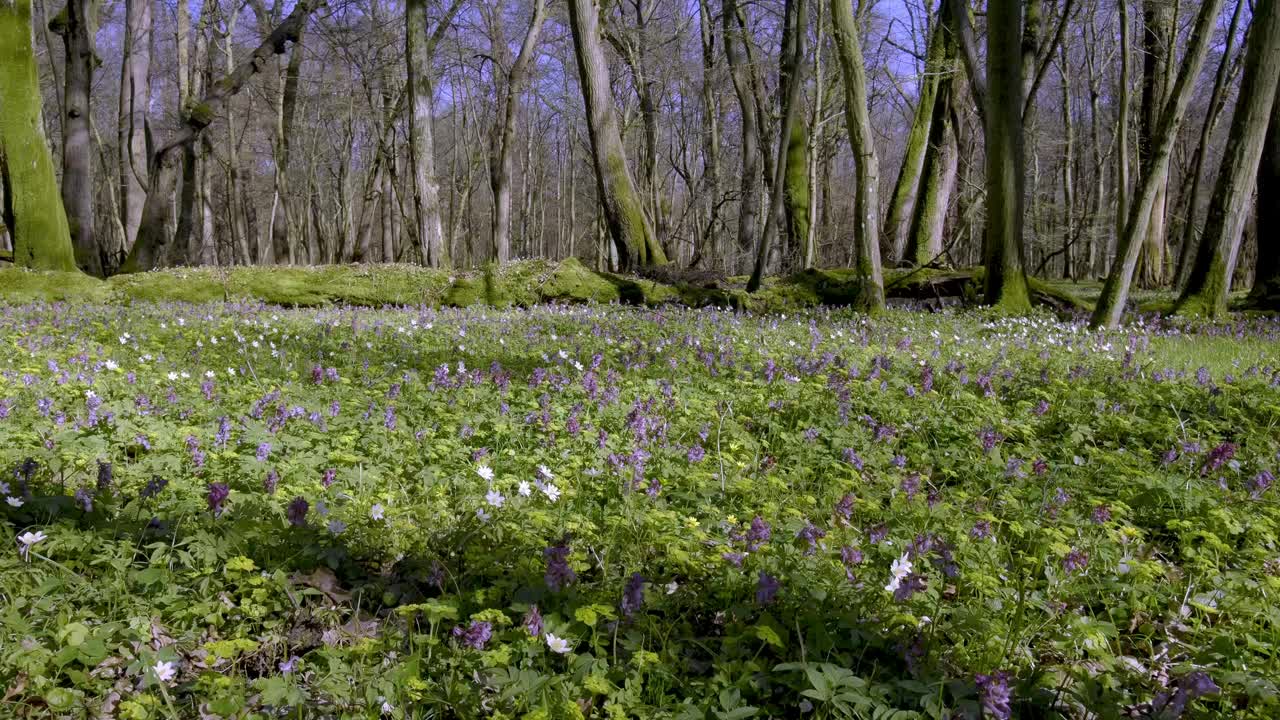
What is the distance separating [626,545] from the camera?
288 cm

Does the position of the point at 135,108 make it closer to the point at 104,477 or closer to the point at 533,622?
the point at 104,477

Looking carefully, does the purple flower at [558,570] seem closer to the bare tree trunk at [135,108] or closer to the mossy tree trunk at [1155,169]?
the mossy tree trunk at [1155,169]

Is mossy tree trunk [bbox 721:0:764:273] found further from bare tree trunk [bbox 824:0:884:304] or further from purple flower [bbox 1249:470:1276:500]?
purple flower [bbox 1249:470:1276:500]

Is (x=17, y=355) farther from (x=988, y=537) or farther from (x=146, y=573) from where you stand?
(x=988, y=537)

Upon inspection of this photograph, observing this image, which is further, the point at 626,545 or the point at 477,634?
the point at 626,545

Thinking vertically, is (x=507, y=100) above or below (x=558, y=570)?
above

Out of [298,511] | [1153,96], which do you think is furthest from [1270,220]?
[298,511]

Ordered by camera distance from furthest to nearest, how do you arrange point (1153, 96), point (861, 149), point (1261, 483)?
point (1153, 96)
point (861, 149)
point (1261, 483)

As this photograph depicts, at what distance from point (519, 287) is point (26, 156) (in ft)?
27.0

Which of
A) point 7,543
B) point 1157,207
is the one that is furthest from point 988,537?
point 1157,207

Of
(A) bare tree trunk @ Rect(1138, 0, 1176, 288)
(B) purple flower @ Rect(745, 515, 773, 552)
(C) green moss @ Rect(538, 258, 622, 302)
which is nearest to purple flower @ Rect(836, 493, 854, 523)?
(B) purple flower @ Rect(745, 515, 773, 552)

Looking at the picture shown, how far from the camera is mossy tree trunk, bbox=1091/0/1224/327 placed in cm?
828

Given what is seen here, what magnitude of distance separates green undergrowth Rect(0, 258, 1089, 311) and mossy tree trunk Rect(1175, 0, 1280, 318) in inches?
81.8

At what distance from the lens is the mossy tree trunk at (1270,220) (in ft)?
38.4
